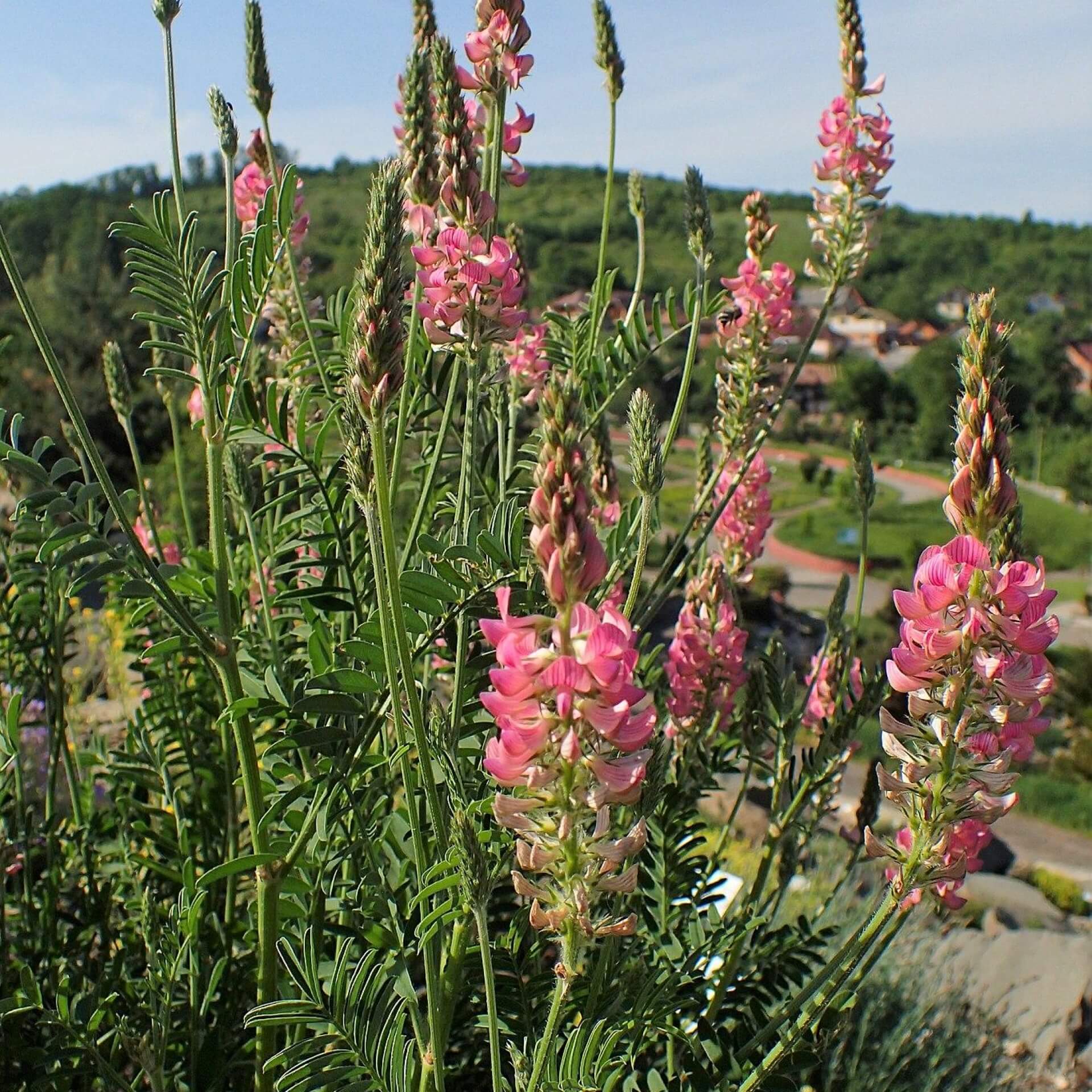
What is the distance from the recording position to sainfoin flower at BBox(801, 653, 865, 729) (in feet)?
7.48

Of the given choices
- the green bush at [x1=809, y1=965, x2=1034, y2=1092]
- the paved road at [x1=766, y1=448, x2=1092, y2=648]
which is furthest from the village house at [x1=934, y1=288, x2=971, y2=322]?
the green bush at [x1=809, y1=965, x2=1034, y2=1092]

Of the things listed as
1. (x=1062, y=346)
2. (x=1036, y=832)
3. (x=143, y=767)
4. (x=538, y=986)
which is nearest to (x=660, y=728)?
(x=538, y=986)

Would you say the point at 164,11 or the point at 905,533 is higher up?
the point at 164,11

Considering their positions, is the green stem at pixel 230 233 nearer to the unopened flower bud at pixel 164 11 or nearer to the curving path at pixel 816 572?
the unopened flower bud at pixel 164 11

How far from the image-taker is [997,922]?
22.9 feet

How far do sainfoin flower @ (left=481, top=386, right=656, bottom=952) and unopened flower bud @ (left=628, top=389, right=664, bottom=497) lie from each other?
0.48 metres

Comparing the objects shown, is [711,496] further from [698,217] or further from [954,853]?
[954,853]

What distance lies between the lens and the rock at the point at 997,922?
6522 mm

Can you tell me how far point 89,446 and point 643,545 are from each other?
76cm

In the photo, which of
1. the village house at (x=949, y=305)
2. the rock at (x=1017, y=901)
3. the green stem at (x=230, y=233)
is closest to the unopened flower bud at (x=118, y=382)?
the green stem at (x=230, y=233)

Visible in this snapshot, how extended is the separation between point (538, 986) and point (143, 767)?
42.5 inches

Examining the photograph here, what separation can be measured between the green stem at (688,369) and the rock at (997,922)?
5512 millimetres

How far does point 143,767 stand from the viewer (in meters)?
2.29

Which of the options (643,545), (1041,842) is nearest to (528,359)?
(643,545)
